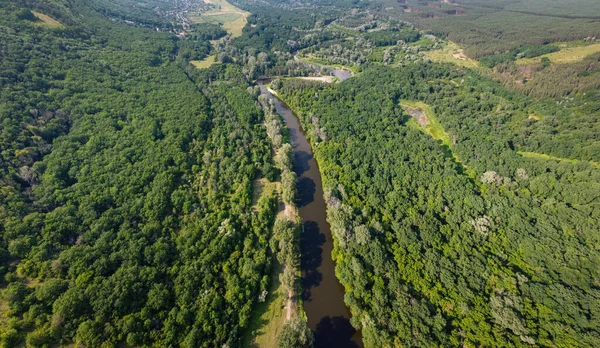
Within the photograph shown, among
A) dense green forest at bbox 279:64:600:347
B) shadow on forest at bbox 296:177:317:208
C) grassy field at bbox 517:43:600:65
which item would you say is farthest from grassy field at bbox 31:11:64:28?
grassy field at bbox 517:43:600:65

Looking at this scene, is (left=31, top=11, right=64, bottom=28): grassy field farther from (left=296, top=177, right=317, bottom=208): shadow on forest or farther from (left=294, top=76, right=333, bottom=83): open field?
(left=296, top=177, right=317, bottom=208): shadow on forest

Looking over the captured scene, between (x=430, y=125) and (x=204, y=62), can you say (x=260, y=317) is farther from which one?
(x=204, y=62)

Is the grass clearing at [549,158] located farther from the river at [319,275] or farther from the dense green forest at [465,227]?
the river at [319,275]

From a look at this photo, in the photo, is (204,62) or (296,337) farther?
(204,62)

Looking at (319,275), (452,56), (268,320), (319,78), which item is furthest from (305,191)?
(452,56)

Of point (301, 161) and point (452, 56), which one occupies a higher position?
point (452, 56)

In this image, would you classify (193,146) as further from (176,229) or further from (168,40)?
(168,40)

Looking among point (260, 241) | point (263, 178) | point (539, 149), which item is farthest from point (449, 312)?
point (539, 149)
